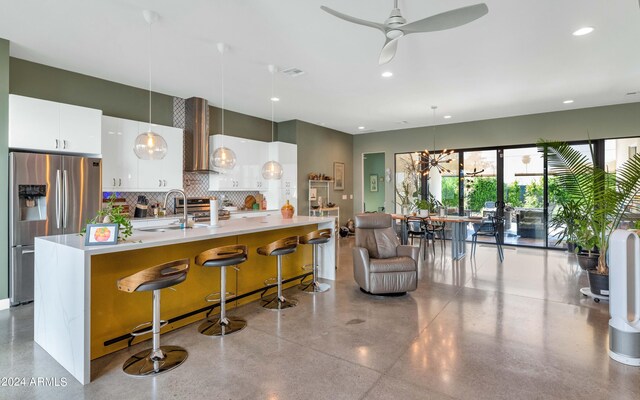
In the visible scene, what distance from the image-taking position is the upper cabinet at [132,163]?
4.75 meters

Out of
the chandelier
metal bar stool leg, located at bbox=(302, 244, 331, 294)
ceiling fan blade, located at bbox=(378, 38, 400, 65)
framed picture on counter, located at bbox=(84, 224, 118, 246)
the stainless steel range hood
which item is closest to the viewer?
framed picture on counter, located at bbox=(84, 224, 118, 246)

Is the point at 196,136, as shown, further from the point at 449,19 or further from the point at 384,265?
the point at 449,19

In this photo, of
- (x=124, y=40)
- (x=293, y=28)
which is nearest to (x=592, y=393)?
(x=293, y=28)

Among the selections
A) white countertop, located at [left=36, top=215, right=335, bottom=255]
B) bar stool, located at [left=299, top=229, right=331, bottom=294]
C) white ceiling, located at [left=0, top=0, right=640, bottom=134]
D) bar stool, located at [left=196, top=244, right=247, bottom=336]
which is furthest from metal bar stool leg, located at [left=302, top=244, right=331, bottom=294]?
white ceiling, located at [left=0, top=0, right=640, bottom=134]

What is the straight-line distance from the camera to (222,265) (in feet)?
9.93

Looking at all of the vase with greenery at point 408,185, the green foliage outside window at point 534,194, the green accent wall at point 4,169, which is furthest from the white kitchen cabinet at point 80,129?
the green foliage outside window at point 534,194

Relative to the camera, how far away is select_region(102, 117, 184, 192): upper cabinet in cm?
475

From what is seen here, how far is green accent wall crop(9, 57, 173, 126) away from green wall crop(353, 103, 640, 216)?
574cm

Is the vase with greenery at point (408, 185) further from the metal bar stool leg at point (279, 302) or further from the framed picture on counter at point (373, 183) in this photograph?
the metal bar stool leg at point (279, 302)

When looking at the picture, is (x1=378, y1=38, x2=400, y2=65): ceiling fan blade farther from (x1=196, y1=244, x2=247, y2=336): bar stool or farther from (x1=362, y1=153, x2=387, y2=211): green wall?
(x1=362, y1=153, x2=387, y2=211): green wall

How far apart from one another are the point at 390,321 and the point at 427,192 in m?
6.12

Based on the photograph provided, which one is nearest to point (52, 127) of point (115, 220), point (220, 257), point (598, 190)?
point (115, 220)

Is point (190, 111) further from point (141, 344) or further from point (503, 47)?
point (503, 47)

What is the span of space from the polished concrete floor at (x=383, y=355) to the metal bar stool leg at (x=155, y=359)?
0.25ft
